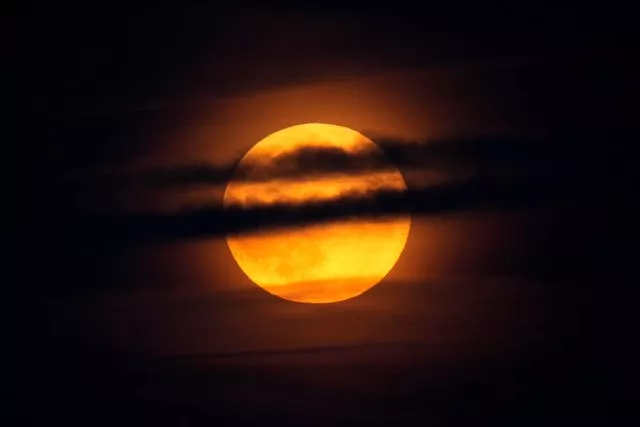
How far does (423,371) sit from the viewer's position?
200 centimetres

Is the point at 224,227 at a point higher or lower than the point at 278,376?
higher

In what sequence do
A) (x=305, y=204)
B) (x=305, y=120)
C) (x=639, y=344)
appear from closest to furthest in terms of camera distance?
(x=305, y=204)
(x=305, y=120)
(x=639, y=344)

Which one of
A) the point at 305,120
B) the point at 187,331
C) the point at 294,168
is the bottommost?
the point at 187,331

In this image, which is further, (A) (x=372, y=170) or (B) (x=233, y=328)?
(B) (x=233, y=328)

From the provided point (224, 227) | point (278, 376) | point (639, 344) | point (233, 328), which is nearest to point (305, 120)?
point (224, 227)

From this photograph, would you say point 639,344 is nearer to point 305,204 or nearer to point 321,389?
point 321,389

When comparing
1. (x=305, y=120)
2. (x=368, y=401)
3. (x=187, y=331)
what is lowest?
(x=368, y=401)

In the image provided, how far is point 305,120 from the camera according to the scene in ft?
5.90

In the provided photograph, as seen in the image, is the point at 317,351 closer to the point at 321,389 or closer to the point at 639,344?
the point at 321,389

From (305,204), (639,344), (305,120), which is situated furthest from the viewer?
(639,344)

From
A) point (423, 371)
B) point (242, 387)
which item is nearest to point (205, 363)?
point (242, 387)

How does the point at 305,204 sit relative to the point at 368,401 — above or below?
above

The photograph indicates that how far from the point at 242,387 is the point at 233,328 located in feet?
0.69

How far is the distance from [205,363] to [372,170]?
0.66 metres
